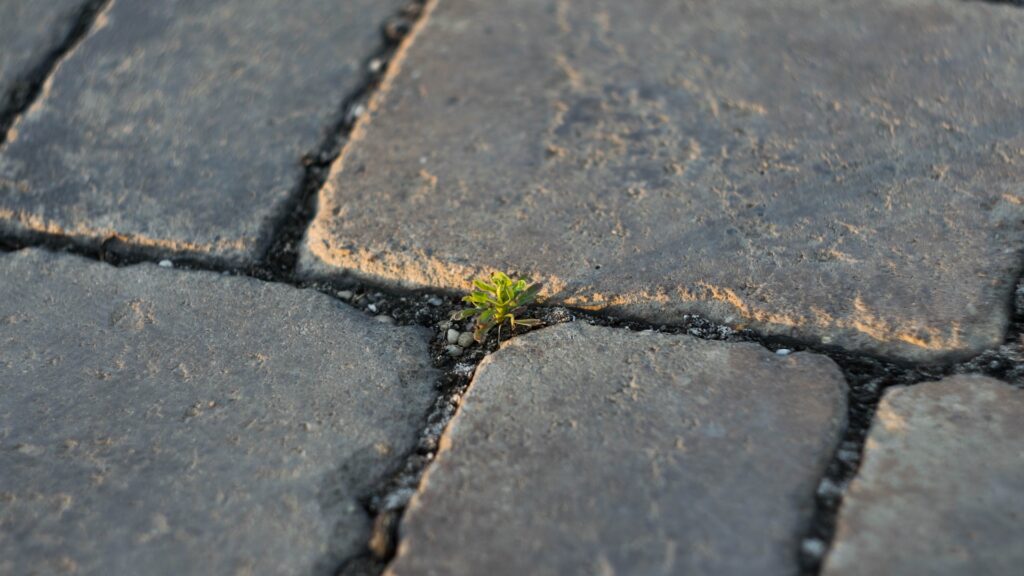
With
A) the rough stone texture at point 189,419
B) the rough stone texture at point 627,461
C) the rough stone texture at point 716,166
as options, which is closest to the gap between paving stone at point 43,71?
the rough stone texture at point 189,419

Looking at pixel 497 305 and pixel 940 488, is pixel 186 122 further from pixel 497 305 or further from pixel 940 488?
pixel 940 488

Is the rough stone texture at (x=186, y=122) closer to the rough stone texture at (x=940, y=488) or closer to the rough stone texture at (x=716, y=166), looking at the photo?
the rough stone texture at (x=716, y=166)

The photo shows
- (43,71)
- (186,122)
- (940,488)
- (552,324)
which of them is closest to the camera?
(940,488)

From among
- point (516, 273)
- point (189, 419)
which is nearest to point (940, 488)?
point (516, 273)

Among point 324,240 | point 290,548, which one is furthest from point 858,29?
point 290,548

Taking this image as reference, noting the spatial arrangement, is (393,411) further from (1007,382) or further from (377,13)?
(377,13)

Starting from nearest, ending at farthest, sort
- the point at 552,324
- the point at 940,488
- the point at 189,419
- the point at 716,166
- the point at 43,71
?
the point at 940,488 → the point at 189,419 → the point at 552,324 → the point at 716,166 → the point at 43,71
